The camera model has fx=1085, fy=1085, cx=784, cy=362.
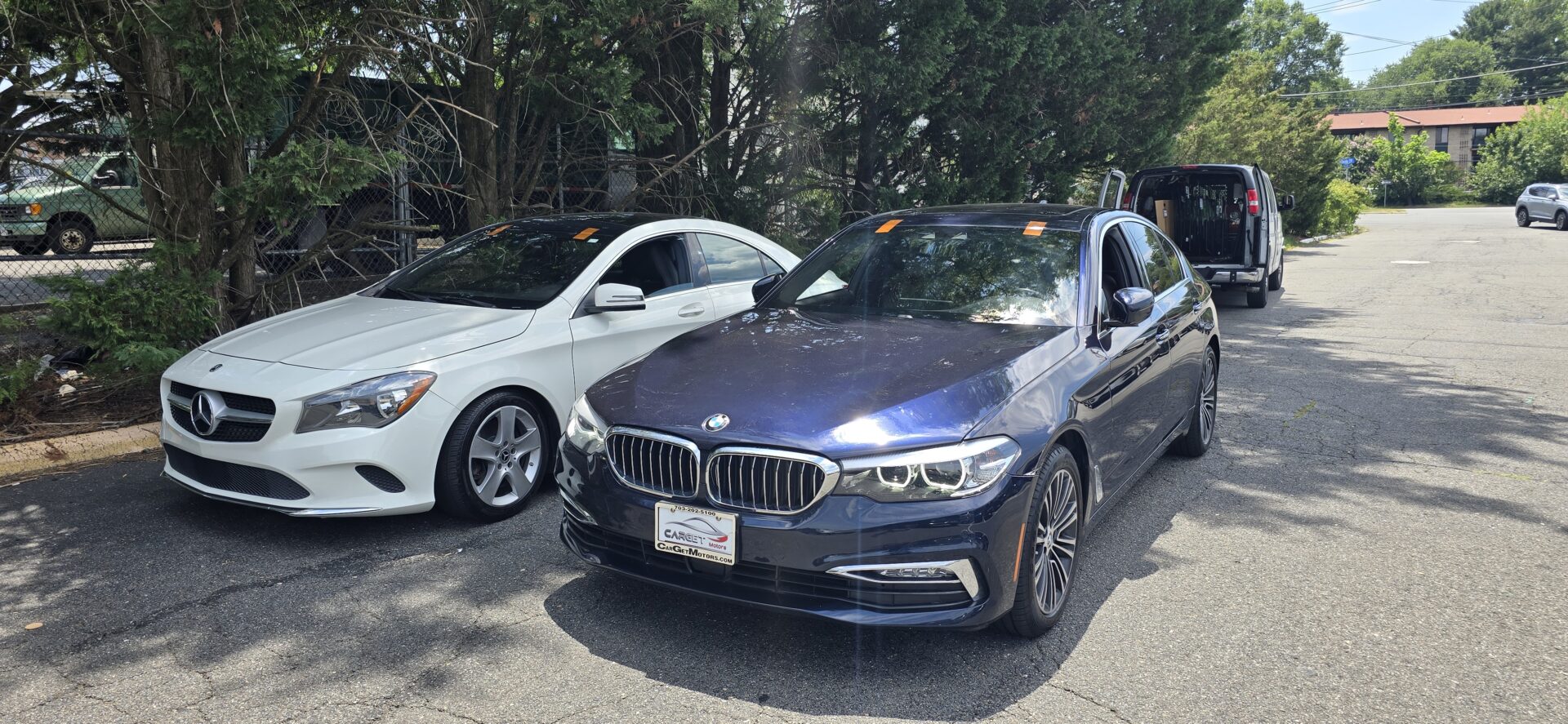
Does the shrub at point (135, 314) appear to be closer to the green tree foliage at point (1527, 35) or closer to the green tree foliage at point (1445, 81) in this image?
the green tree foliage at point (1445, 81)

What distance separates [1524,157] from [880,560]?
78004mm

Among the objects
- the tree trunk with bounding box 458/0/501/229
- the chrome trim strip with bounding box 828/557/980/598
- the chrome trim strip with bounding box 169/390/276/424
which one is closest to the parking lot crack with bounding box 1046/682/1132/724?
the chrome trim strip with bounding box 828/557/980/598

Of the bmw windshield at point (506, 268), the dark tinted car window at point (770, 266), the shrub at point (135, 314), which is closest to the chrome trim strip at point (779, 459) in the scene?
the bmw windshield at point (506, 268)

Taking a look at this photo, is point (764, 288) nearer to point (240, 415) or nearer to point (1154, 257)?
point (1154, 257)

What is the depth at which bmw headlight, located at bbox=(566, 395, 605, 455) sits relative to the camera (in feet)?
13.0

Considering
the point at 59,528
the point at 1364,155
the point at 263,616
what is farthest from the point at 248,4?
the point at 1364,155

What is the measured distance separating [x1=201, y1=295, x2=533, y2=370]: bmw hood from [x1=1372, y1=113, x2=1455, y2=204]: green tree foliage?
76044 mm

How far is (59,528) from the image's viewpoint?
202 inches

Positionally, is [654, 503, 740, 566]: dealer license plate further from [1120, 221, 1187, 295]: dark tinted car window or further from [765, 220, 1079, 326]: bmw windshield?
[1120, 221, 1187, 295]: dark tinted car window

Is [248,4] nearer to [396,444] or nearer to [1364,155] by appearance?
[396,444]

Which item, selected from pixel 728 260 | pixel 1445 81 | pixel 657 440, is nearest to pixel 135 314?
pixel 728 260

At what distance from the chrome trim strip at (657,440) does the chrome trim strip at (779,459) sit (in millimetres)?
28

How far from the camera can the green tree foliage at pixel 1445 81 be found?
108 m

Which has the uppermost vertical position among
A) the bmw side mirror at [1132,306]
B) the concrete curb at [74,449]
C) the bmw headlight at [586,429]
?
the bmw side mirror at [1132,306]
